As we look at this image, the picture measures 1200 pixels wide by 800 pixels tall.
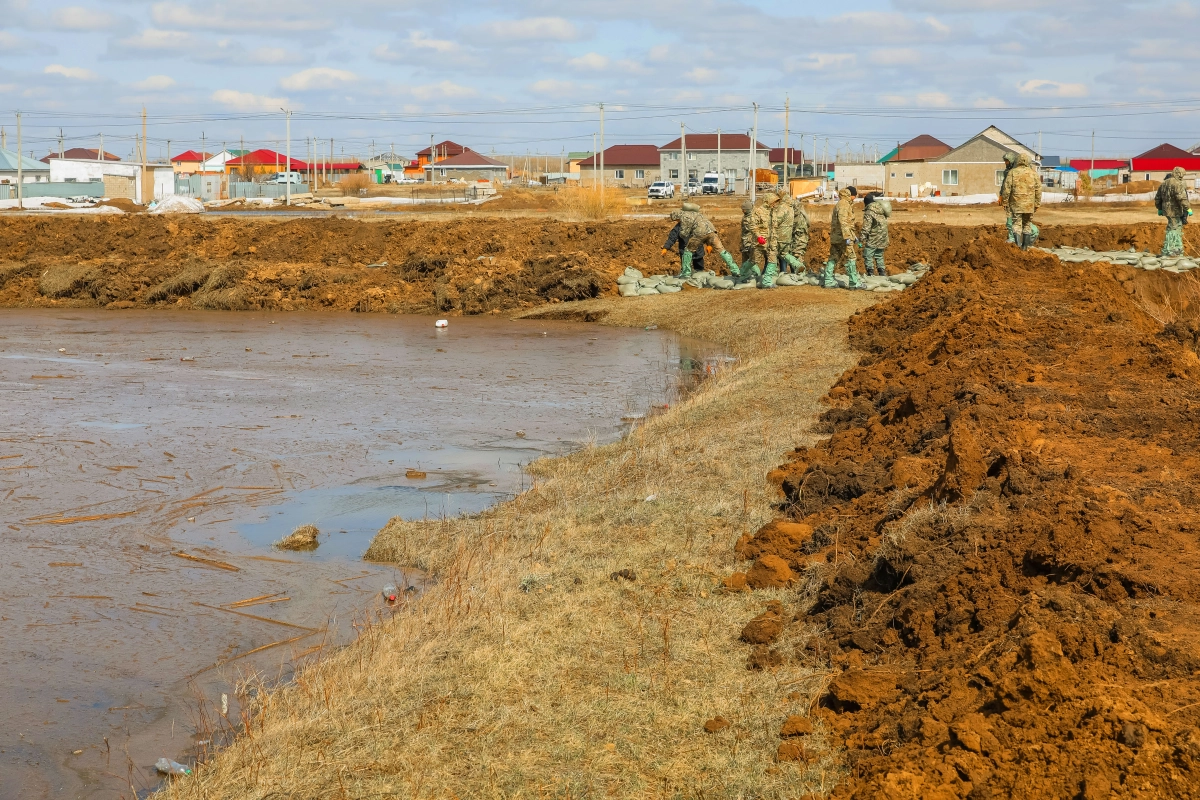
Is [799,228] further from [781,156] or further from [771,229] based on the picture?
[781,156]

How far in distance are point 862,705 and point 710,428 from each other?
245 inches

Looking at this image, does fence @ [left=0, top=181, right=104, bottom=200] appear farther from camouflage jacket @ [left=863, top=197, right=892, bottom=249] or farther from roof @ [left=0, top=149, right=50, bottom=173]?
camouflage jacket @ [left=863, top=197, right=892, bottom=249]

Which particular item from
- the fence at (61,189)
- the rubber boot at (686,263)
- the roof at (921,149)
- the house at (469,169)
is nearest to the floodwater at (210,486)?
the rubber boot at (686,263)

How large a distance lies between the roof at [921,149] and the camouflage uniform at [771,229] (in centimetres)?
6047

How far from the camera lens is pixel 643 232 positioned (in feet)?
97.3

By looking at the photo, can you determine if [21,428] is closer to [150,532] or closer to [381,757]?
[150,532]

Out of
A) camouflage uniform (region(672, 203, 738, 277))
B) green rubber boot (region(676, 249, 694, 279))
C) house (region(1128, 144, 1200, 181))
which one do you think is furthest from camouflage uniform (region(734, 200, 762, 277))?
house (region(1128, 144, 1200, 181))

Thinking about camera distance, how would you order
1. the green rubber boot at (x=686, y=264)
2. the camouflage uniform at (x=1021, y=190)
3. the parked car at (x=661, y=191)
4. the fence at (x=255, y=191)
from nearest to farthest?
the camouflage uniform at (x=1021, y=190) < the green rubber boot at (x=686, y=264) < the parked car at (x=661, y=191) < the fence at (x=255, y=191)

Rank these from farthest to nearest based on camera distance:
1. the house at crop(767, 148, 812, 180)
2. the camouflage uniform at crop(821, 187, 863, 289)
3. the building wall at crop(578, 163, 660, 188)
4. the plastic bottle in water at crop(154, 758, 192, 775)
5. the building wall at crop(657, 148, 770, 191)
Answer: the building wall at crop(578, 163, 660, 188) < the house at crop(767, 148, 812, 180) < the building wall at crop(657, 148, 770, 191) < the camouflage uniform at crop(821, 187, 863, 289) < the plastic bottle in water at crop(154, 758, 192, 775)

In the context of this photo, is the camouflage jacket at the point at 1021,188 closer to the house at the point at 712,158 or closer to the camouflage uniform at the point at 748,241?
the camouflage uniform at the point at 748,241

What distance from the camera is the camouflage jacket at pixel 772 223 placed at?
21.0 m

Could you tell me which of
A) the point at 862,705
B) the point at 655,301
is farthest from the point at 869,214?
the point at 862,705

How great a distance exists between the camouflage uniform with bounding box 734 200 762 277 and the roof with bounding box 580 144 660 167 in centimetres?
7672

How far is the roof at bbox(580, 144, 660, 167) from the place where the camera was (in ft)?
321
